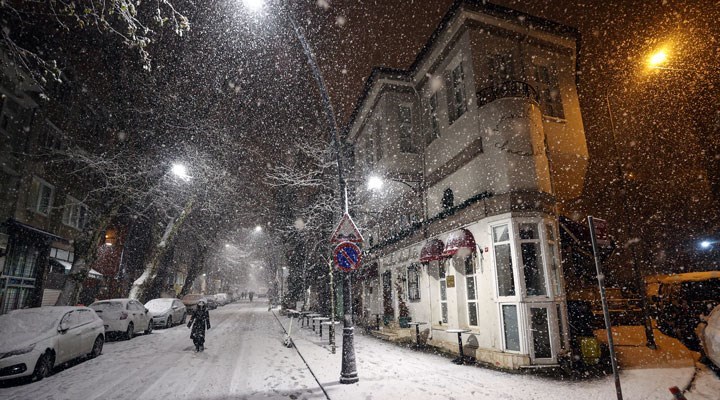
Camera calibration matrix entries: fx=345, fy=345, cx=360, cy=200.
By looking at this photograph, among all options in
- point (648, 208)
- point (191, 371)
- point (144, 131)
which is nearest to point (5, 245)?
point (144, 131)

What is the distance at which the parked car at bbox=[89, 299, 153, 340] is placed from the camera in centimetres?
1504

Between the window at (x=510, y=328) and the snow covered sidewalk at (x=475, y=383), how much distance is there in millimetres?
872

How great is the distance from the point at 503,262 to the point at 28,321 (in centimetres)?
1350

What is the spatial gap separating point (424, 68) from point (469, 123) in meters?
4.88

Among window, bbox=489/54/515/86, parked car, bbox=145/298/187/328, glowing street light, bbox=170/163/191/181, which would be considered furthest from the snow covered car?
parked car, bbox=145/298/187/328

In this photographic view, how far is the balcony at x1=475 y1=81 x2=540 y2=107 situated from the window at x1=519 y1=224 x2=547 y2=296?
13.8ft

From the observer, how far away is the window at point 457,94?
13.1 metres

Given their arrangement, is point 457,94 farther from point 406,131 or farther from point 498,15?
point 406,131

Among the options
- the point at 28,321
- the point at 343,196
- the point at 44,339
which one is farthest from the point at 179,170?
the point at 343,196

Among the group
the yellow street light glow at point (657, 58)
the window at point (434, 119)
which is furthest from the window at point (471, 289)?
the yellow street light glow at point (657, 58)

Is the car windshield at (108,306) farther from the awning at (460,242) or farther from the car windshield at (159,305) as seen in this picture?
the awning at (460,242)

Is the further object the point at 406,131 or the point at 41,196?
the point at 41,196

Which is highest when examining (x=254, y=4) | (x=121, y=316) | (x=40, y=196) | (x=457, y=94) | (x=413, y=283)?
(x=457, y=94)

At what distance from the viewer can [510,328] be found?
9539 mm
